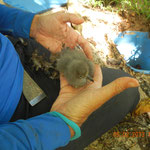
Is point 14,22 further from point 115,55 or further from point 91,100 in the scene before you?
point 115,55

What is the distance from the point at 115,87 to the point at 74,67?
71cm

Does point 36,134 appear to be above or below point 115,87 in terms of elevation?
below

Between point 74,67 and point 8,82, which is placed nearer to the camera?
point 8,82

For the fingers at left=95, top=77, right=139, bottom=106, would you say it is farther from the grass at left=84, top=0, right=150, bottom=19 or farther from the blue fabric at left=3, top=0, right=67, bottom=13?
the blue fabric at left=3, top=0, right=67, bottom=13

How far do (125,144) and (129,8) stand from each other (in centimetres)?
293

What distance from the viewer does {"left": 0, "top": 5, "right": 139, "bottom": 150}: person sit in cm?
97

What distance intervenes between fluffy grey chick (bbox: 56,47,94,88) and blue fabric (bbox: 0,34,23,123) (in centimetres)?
52

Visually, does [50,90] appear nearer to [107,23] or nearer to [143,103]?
[143,103]

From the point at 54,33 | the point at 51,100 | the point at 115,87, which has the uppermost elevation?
the point at 54,33

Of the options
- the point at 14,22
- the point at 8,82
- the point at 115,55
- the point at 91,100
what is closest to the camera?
the point at 91,100

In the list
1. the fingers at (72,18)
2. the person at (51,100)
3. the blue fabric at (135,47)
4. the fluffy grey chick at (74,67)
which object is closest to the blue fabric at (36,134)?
the person at (51,100)

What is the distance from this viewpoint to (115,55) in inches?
118

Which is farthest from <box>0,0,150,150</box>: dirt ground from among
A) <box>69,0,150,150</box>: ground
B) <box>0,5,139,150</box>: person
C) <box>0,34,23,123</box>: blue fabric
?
<box>0,34,23,123</box>: blue fabric

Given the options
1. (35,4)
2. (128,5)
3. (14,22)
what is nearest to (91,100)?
(14,22)
